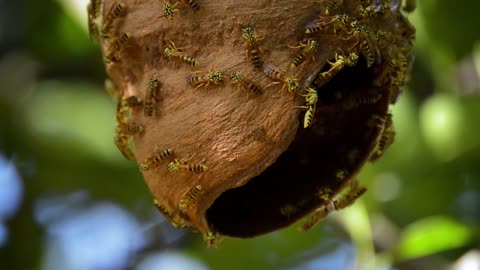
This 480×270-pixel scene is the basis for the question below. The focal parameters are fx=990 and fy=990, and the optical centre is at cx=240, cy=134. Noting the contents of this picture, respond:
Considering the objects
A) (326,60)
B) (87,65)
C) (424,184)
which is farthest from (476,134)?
(87,65)

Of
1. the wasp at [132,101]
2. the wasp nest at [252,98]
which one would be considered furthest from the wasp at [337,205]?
the wasp at [132,101]

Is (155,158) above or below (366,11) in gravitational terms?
below

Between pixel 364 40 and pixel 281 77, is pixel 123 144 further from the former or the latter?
pixel 364 40

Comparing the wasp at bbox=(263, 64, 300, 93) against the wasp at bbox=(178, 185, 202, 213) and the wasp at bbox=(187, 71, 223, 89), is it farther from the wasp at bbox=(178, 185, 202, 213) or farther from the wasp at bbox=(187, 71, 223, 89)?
the wasp at bbox=(178, 185, 202, 213)

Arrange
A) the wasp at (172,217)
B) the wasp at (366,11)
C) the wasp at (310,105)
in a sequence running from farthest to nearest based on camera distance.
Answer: the wasp at (172,217) → the wasp at (366,11) → the wasp at (310,105)

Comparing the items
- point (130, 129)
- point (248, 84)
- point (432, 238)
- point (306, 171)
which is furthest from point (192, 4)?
point (432, 238)

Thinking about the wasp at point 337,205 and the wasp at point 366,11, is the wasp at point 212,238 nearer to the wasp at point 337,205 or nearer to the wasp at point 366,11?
the wasp at point 337,205

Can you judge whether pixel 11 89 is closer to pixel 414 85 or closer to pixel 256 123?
pixel 414 85

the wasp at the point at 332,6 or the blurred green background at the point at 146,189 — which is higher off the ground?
the wasp at the point at 332,6
